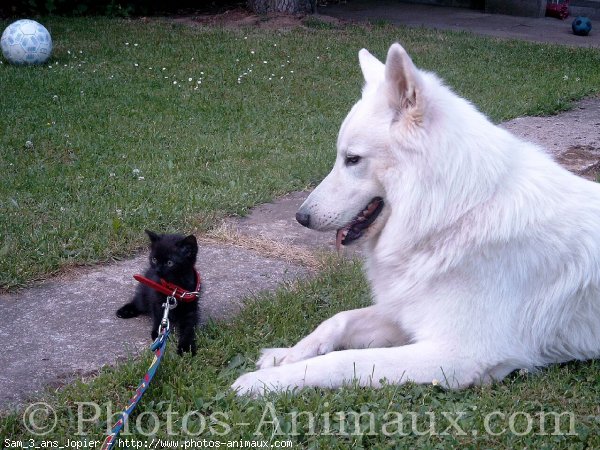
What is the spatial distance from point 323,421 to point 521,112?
6.35 m

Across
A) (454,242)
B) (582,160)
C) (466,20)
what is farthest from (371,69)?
(466,20)

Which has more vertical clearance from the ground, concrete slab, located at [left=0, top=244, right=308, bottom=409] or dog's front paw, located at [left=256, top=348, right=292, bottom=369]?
dog's front paw, located at [left=256, top=348, right=292, bottom=369]

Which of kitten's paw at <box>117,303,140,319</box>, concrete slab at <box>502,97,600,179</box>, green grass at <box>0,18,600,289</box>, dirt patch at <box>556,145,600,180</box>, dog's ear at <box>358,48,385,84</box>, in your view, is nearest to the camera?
dog's ear at <box>358,48,385,84</box>

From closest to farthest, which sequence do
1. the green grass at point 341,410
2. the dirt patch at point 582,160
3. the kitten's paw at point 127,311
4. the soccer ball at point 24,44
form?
the green grass at point 341,410 < the kitten's paw at point 127,311 < the dirt patch at point 582,160 < the soccer ball at point 24,44

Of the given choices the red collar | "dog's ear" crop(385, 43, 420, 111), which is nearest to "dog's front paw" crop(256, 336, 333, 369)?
the red collar

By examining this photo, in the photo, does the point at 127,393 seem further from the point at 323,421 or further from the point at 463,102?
the point at 463,102

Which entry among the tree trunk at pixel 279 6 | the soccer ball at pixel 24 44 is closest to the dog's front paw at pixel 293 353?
the soccer ball at pixel 24 44

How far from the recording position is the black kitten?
3.88 m

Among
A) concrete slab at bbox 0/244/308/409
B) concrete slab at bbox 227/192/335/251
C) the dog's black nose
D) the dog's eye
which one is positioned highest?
the dog's eye

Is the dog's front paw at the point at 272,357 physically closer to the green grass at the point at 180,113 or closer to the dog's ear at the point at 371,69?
the dog's ear at the point at 371,69

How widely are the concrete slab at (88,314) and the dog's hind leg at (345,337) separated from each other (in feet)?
2.03

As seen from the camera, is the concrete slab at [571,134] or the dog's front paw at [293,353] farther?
the concrete slab at [571,134]

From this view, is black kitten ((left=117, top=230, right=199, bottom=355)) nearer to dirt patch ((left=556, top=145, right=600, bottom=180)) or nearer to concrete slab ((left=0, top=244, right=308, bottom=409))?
concrete slab ((left=0, top=244, right=308, bottom=409))

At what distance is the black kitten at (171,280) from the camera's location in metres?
3.88
